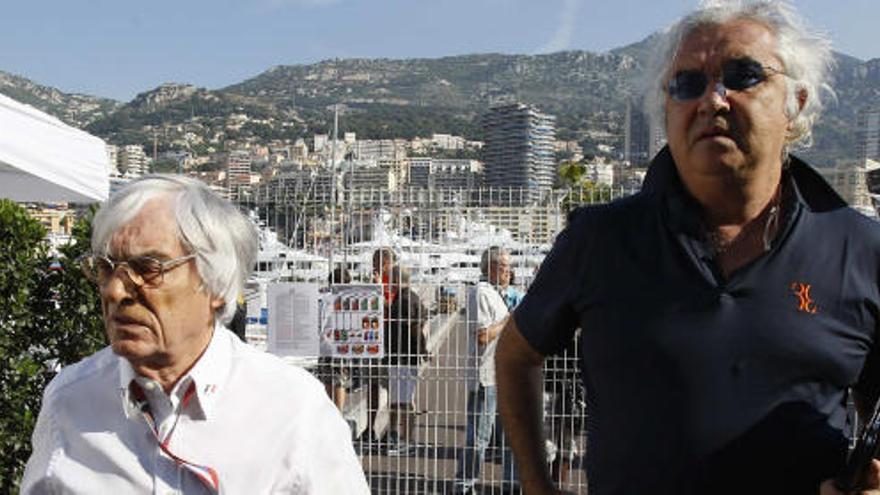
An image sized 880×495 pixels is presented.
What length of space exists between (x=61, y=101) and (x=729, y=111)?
182m

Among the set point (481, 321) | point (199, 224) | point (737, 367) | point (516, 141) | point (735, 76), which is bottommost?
point (481, 321)

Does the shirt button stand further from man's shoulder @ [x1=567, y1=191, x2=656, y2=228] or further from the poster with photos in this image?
the poster with photos

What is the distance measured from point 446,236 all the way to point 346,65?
177426mm

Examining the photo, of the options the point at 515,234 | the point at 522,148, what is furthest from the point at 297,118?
the point at 515,234

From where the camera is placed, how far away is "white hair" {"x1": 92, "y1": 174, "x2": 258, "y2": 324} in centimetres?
189

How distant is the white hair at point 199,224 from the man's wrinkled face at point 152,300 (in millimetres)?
19

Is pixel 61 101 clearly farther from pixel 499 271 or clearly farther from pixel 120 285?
pixel 120 285

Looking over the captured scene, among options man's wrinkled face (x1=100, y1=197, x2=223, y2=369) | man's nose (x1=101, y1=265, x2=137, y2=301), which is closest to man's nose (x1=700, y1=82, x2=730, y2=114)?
man's wrinkled face (x1=100, y1=197, x2=223, y2=369)

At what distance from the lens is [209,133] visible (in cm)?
12888

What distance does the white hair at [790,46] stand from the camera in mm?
1838

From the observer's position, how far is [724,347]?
1630 millimetres

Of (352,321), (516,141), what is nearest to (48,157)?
(352,321)

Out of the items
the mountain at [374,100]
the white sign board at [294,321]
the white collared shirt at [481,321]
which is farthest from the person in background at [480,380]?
the mountain at [374,100]

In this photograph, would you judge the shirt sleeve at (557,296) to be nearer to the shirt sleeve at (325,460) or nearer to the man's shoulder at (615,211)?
the man's shoulder at (615,211)
